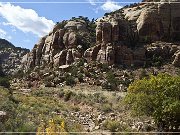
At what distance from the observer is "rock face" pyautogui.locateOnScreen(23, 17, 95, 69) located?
62.8m

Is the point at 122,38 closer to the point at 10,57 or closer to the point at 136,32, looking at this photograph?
the point at 136,32

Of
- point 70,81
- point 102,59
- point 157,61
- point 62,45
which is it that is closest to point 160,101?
point 70,81

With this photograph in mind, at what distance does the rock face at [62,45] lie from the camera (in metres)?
62.8

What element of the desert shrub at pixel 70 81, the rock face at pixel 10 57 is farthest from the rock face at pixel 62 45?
the rock face at pixel 10 57

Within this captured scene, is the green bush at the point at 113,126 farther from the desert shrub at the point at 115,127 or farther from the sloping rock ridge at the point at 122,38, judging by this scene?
the sloping rock ridge at the point at 122,38

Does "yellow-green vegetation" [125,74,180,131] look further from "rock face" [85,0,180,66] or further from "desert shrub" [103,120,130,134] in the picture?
"rock face" [85,0,180,66]

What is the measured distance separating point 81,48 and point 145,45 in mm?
10090

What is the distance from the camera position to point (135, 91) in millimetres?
23047

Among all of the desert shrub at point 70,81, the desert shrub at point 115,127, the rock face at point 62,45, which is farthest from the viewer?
the rock face at point 62,45

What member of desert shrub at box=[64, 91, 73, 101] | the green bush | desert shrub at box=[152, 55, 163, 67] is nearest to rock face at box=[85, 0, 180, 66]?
desert shrub at box=[152, 55, 163, 67]

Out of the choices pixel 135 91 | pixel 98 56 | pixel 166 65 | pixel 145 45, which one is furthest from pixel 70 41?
pixel 135 91

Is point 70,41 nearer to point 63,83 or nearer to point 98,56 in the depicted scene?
point 98,56

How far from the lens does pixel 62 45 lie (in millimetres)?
67750

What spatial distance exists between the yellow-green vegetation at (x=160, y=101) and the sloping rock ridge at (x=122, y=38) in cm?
3378
